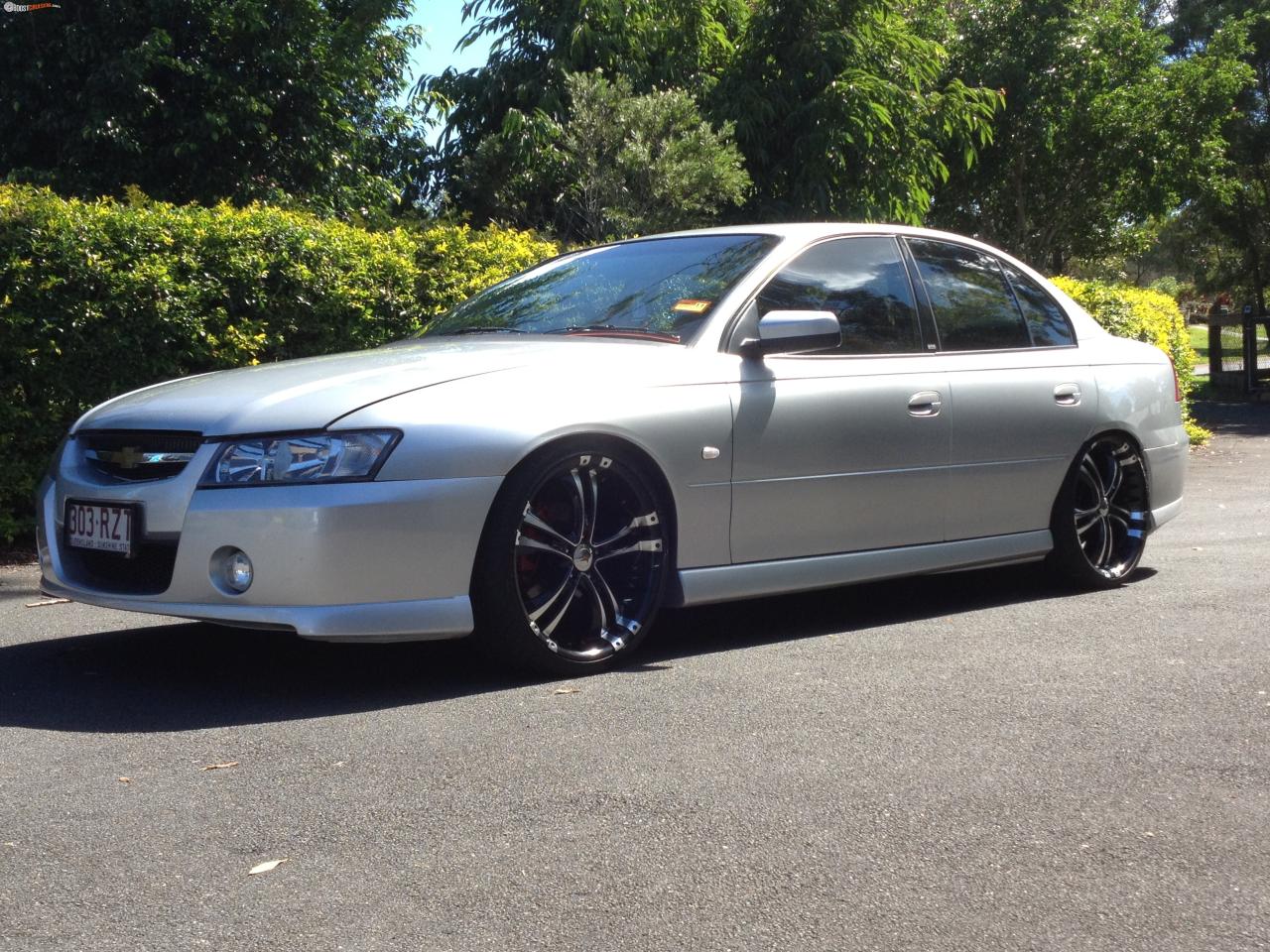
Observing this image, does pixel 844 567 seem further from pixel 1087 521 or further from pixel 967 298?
pixel 1087 521

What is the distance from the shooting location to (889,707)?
4.66 m

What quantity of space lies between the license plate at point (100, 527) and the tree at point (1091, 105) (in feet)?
74.9

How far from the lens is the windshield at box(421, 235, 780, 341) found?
18.7 feet

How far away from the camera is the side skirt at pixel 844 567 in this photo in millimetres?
5367

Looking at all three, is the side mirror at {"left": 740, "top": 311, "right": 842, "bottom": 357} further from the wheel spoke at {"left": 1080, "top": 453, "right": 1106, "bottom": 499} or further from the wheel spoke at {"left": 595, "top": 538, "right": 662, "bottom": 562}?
the wheel spoke at {"left": 1080, "top": 453, "right": 1106, "bottom": 499}

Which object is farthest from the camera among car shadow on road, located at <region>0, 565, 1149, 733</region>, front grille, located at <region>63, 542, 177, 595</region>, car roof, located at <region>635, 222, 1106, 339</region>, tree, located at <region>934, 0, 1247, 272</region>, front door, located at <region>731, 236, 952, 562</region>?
tree, located at <region>934, 0, 1247, 272</region>

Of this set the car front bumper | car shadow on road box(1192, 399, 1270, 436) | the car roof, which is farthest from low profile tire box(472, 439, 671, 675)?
car shadow on road box(1192, 399, 1270, 436)

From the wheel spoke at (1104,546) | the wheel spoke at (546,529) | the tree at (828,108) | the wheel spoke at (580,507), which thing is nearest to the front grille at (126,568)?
the wheel spoke at (546,529)

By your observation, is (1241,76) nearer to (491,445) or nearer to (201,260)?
(201,260)

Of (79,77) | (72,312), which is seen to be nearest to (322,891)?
(72,312)

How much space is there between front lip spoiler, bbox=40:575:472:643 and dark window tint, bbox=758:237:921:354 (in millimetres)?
1748

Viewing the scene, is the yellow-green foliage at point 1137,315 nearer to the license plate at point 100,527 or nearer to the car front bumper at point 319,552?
the car front bumper at point 319,552

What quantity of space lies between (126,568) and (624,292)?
2.11 m

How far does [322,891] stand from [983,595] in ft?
14.2
